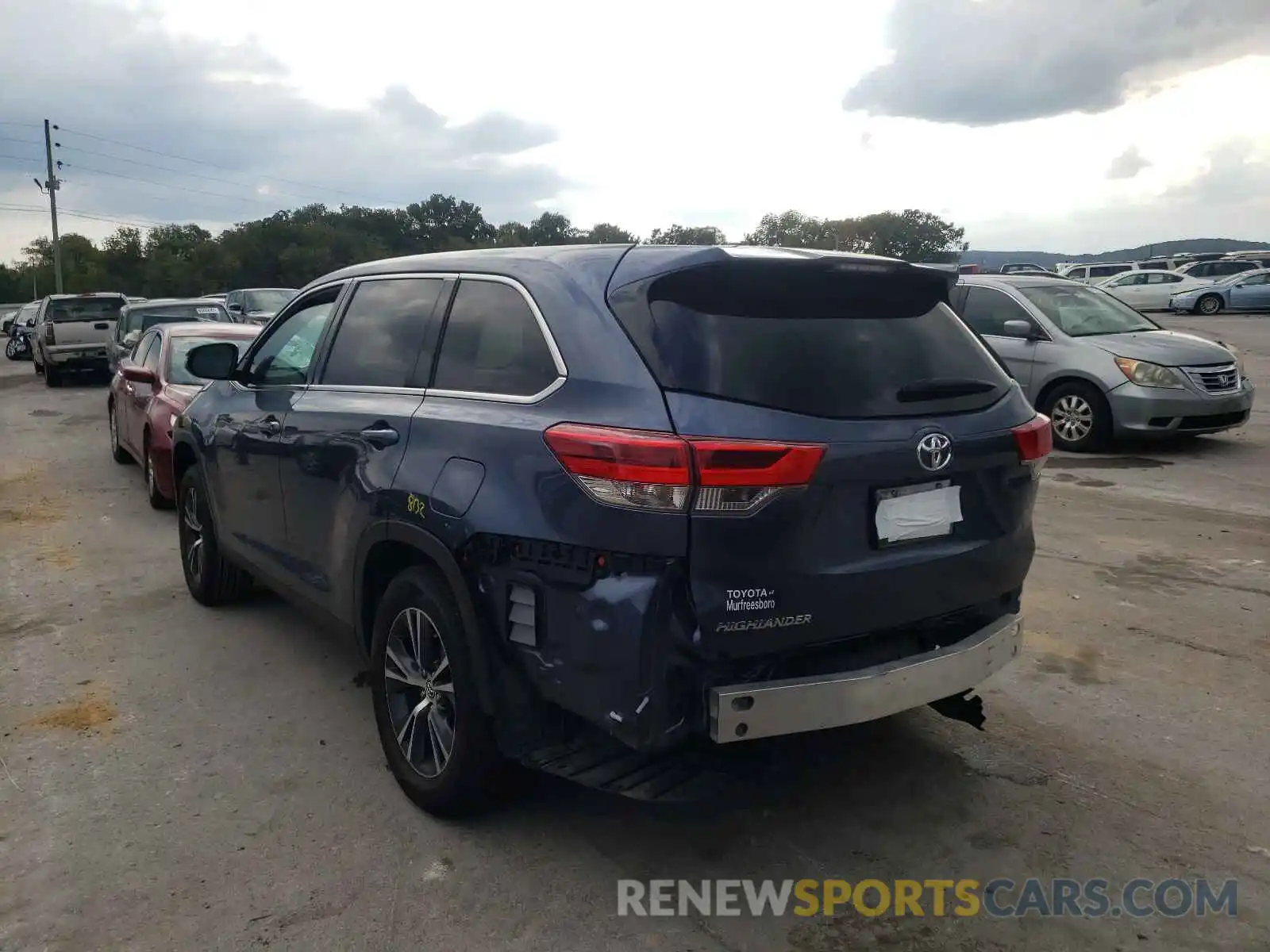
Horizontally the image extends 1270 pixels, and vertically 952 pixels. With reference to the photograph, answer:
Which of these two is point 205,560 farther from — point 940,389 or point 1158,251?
point 1158,251

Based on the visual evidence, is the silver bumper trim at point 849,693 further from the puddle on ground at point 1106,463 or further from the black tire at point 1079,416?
the black tire at point 1079,416

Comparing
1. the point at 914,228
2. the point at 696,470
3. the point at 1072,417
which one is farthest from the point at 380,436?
the point at 914,228

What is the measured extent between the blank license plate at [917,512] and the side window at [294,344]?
2.72 meters

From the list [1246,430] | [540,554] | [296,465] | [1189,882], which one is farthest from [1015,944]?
[1246,430]

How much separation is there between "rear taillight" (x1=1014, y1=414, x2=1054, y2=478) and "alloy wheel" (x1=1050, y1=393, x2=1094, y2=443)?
7.47 m

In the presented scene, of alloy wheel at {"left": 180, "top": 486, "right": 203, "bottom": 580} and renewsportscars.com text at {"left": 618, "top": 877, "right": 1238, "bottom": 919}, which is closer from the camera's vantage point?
renewsportscars.com text at {"left": 618, "top": 877, "right": 1238, "bottom": 919}

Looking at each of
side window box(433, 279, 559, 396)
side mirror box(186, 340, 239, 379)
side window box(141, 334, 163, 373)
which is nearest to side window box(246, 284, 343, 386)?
side mirror box(186, 340, 239, 379)

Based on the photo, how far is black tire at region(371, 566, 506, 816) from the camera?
3217mm

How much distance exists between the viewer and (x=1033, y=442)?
342 cm

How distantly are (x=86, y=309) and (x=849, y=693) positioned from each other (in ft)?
76.8

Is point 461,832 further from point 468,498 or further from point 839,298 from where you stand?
point 839,298

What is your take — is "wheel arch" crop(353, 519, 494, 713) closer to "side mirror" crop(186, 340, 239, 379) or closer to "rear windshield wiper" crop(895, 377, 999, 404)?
"rear windshield wiper" crop(895, 377, 999, 404)

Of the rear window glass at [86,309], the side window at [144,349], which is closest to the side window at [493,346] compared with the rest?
the side window at [144,349]

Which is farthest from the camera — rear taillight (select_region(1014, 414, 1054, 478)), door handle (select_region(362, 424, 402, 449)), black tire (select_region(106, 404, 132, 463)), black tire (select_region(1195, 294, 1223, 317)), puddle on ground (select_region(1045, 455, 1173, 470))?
black tire (select_region(1195, 294, 1223, 317))
